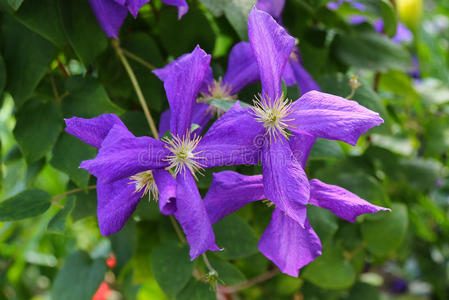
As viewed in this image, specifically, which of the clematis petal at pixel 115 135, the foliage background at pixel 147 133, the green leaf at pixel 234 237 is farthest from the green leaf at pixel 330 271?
the clematis petal at pixel 115 135

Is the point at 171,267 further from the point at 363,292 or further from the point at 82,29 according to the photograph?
the point at 363,292

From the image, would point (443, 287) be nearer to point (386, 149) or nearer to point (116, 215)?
point (386, 149)

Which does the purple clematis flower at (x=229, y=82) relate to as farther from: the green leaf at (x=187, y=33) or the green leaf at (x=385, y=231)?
the green leaf at (x=385, y=231)

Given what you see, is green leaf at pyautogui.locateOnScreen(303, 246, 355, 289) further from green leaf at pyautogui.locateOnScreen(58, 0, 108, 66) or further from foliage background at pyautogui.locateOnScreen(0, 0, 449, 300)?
green leaf at pyautogui.locateOnScreen(58, 0, 108, 66)

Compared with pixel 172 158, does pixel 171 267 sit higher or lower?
lower

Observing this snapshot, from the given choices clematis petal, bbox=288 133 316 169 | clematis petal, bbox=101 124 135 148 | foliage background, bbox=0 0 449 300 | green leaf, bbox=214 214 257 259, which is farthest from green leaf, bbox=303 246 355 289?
clematis petal, bbox=101 124 135 148

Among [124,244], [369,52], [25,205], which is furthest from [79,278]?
[369,52]
